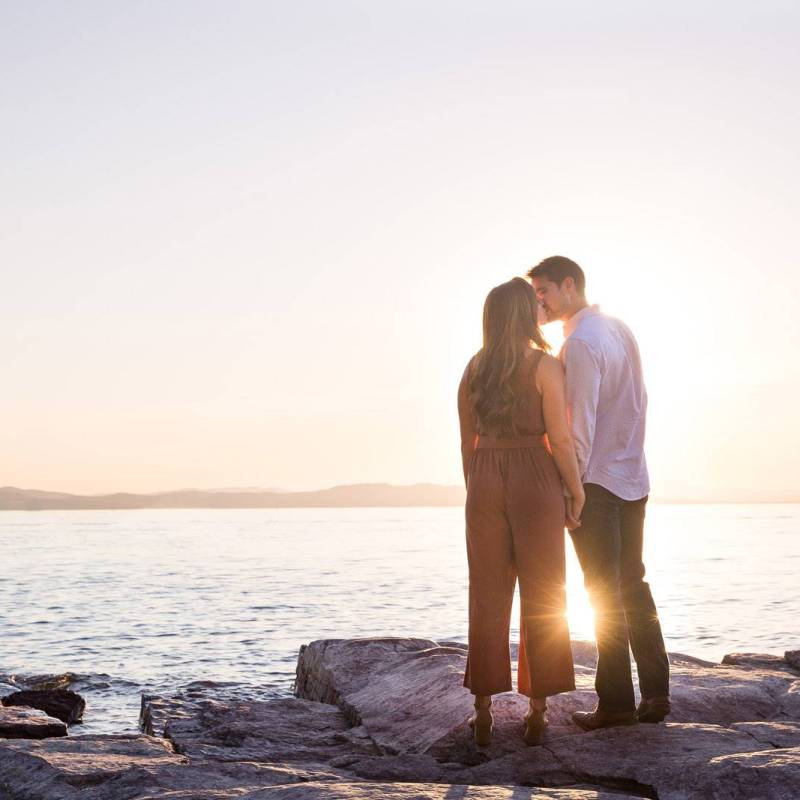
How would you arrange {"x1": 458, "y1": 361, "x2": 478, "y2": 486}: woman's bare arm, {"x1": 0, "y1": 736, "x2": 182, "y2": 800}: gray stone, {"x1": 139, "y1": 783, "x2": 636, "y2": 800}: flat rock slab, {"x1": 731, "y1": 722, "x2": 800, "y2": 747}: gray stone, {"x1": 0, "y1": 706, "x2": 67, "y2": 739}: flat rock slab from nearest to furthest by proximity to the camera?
{"x1": 139, "y1": 783, "x2": 636, "y2": 800}: flat rock slab → {"x1": 0, "y1": 736, "x2": 182, "y2": 800}: gray stone → {"x1": 731, "y1": 722, "x2": 800, "y2": 747}: gray stone → {"x1": 458, "y1": 361, "x2": 478, "y2": 486}: woman's bare arm → {"x1": 0, "y1": 706, "x2": 67, "y2": 739}: flat rock slab

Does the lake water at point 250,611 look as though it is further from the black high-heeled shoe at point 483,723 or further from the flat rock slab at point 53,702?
the black high-heeled shoe at point 483,723

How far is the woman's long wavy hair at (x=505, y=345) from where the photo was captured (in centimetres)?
499

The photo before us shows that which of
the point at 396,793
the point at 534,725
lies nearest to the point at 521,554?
the point at 534,725

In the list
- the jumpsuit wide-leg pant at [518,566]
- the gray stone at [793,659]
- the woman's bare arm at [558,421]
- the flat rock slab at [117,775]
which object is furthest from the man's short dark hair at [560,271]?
the gray stone at [793,659]

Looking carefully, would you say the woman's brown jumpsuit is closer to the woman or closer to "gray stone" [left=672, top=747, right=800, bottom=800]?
the woman

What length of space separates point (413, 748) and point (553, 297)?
264 cm

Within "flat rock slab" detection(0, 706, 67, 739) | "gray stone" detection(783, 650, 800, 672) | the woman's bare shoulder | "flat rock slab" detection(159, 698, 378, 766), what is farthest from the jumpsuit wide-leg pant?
"flat rock slab" detection(0, 706, 67, 739)

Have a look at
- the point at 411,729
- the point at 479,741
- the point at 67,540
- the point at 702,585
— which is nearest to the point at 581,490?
the point at 479,741

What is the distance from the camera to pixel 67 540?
56.5 metres

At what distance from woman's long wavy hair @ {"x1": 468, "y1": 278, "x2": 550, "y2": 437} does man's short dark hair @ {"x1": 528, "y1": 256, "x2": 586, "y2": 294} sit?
240 mm

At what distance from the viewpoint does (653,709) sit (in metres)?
5.20

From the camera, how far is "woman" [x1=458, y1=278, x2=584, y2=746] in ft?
16.4

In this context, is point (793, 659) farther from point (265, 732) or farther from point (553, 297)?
point (553, 297)

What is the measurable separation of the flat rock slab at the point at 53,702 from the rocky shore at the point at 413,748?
7.52 ft
